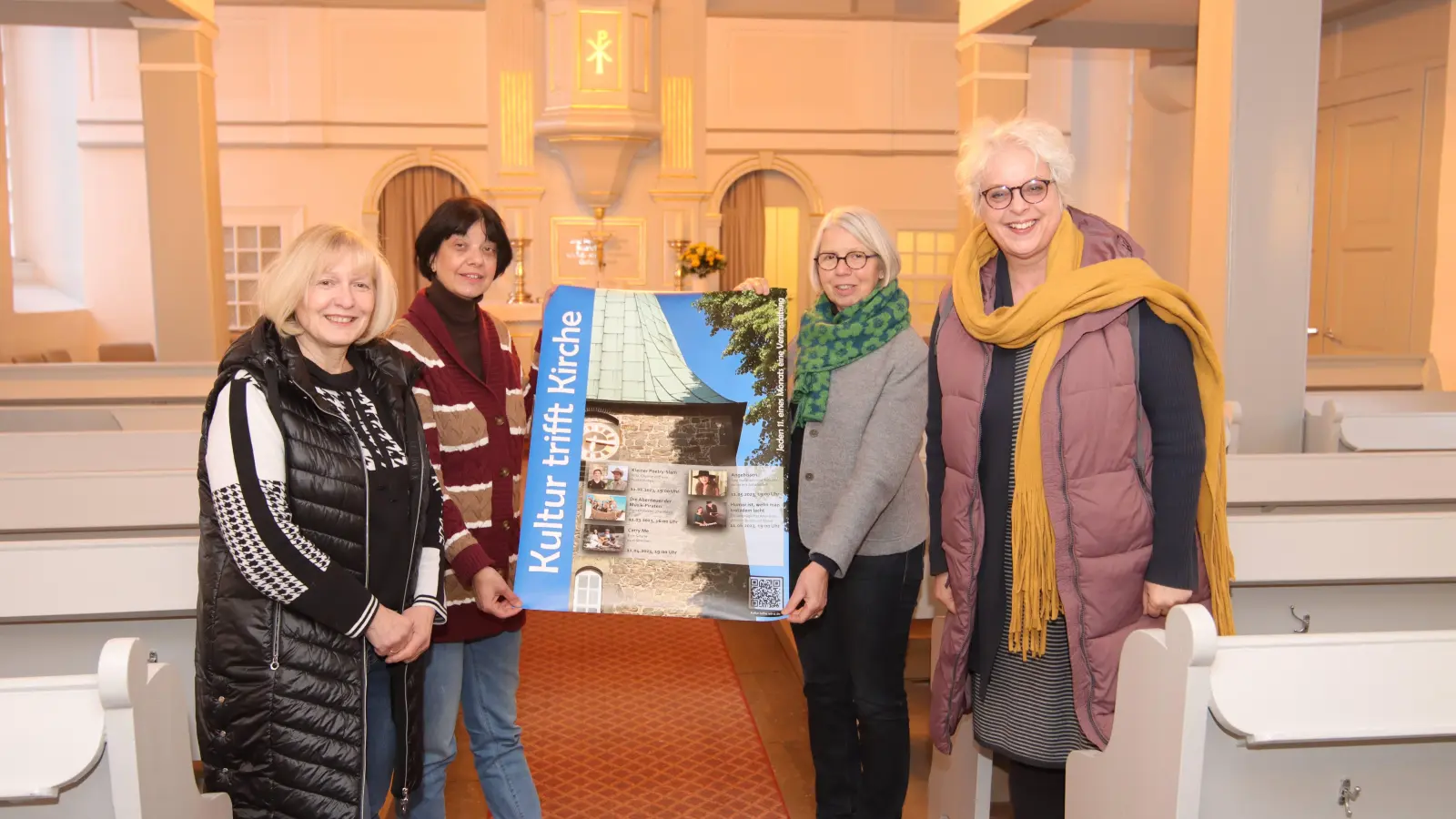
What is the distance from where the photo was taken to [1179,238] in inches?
364

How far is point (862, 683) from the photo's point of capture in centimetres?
219

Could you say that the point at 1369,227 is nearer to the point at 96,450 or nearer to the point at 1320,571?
the point at 1320,571

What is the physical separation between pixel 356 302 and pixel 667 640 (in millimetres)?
2699

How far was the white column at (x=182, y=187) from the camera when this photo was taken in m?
5.94

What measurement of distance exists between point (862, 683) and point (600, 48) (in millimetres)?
7642

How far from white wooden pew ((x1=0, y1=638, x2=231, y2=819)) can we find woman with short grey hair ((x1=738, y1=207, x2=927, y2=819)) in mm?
1101

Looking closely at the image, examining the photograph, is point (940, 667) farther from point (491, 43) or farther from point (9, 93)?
point (9, 93)

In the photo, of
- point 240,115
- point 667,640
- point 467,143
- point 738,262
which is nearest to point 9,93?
point 240,115

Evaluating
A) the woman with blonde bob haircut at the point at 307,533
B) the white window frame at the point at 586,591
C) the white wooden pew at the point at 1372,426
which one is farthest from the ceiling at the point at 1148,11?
the woman with blonde bob haircut at the point at 307,533

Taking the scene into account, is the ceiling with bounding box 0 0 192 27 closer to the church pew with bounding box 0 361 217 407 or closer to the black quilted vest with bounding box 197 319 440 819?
the church pew with bounding box 0 361 217 407

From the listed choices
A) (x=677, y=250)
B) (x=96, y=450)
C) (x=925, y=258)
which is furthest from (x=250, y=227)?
(x=96, y=450)

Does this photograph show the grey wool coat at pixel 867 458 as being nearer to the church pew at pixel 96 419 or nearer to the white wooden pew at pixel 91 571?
the white wooden pew at pixel 91 571

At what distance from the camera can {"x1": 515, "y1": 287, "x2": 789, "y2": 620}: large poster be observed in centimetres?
211

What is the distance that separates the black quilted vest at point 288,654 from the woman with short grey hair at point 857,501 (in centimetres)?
83
